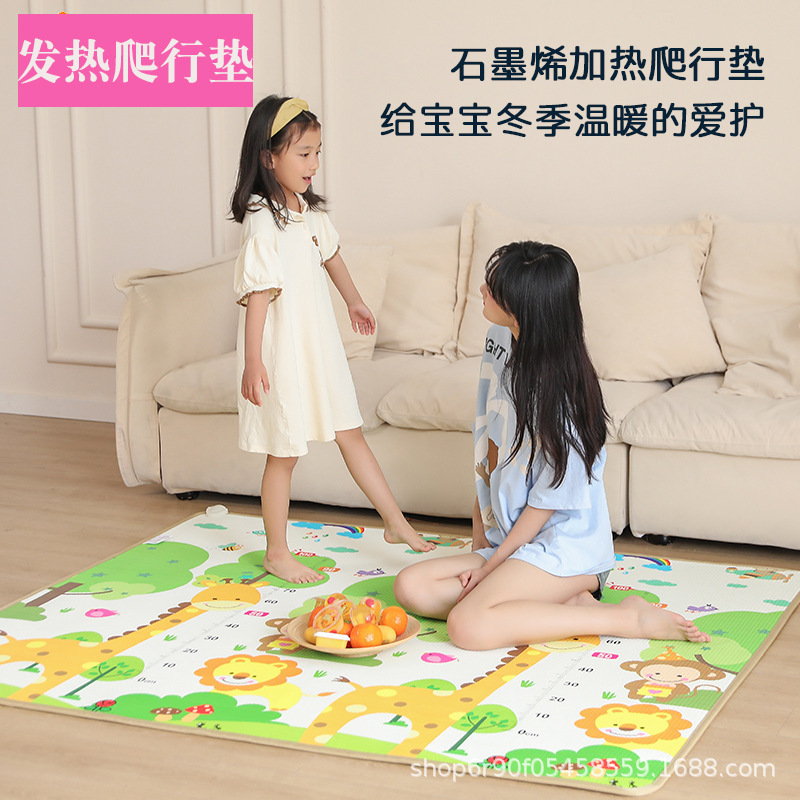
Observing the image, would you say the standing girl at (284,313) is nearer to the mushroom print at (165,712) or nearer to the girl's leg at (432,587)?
the girl's leg at (432,587)

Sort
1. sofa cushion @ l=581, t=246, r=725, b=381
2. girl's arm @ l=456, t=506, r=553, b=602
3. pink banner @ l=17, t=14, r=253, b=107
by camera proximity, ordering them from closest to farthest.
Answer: girl's arm @ l=456, t=506, r=553, b=602
sofa cushion @ l=581, t=246, r=725, b=381
pink banner @ l=17, t=14, r=253, b=107

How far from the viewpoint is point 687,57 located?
3.47m

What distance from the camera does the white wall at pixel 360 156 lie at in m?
3.46

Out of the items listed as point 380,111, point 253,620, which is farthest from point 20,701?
point 380,111

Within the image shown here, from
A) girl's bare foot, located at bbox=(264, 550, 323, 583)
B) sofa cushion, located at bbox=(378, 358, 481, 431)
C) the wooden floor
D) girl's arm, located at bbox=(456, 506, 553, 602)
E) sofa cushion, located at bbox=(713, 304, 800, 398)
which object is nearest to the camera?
the wooden floor

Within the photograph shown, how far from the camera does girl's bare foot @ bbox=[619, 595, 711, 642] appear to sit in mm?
2154

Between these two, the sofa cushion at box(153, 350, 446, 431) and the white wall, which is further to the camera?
the white wall

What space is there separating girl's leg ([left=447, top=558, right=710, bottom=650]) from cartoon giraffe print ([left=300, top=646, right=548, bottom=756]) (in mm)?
98

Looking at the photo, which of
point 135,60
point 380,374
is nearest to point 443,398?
point 380,374

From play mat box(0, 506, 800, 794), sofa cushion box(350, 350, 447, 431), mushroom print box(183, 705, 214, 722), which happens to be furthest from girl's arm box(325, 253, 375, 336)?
mushroom print box(183, 705, 214, 722)

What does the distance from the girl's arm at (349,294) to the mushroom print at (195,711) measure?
3.52 feet

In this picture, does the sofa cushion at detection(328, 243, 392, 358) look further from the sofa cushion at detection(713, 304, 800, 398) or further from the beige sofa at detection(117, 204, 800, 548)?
the sofa cushion at detection(713, 304, 800, 398)

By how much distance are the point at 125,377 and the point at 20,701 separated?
1472 mm

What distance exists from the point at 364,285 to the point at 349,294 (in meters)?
0.70
